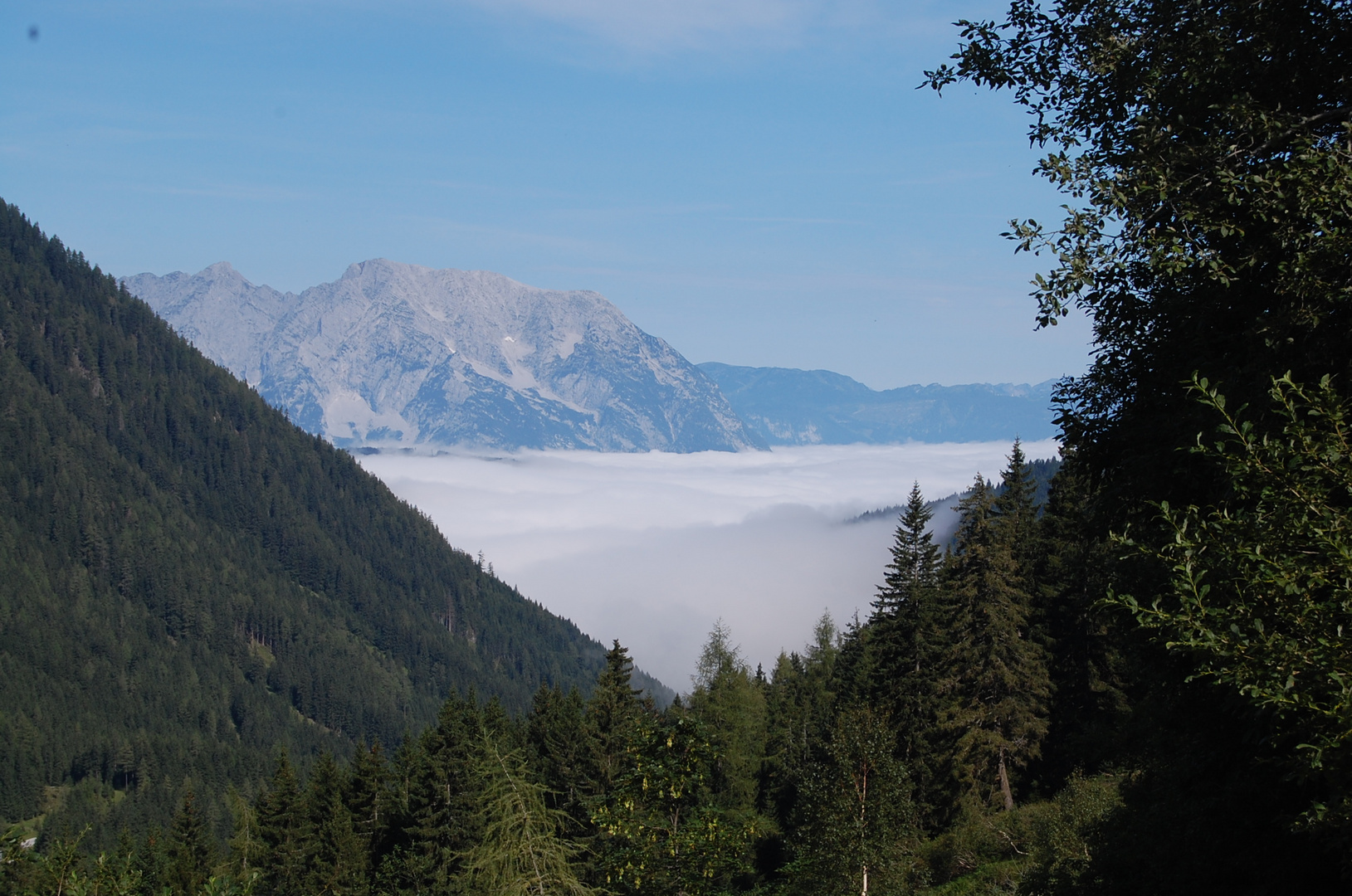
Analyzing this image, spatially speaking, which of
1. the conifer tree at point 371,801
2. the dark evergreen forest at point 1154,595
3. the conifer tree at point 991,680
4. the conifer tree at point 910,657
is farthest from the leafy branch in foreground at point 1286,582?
the conifer tree at point 371,801

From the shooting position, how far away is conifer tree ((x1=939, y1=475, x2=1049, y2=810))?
39.2 m

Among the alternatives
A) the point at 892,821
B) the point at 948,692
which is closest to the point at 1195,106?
the point at 892,821

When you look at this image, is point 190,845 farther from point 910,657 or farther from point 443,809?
point 910,657

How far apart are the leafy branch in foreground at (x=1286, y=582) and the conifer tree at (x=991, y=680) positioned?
3302 centimetres

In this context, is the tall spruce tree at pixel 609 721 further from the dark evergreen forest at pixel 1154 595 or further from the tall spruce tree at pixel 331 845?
the dark evergreen forest at pixel 1154 595

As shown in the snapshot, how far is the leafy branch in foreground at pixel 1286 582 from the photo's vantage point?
6.91 m

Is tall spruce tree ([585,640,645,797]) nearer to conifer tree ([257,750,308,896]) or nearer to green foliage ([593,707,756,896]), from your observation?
conifer tree ([257,750,308,896])

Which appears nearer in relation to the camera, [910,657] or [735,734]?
[910,657]

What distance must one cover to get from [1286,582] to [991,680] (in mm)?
34566

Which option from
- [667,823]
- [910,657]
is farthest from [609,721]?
[667,823]

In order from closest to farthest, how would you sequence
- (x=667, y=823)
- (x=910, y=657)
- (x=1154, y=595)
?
(x=1154, y=595) → (x=667, y=823) → (x=910, y=657)

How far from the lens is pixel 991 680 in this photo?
39.7 meters

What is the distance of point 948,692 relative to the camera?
4322 cm

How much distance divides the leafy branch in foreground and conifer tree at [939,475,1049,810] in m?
33.0
